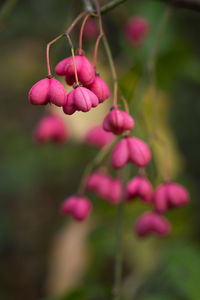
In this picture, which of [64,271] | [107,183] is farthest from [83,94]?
[64,271]

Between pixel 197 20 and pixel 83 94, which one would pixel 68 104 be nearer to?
pixel 83 94

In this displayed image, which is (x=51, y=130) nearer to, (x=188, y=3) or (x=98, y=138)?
(x=98, y=138)

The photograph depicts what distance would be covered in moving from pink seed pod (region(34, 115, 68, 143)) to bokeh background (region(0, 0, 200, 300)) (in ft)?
0.70

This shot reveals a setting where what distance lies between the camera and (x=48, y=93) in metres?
0.92

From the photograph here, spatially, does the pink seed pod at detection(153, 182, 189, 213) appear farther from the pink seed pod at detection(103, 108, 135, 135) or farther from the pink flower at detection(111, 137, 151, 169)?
the pink seed pod at detection(103, 108, 135, 135)

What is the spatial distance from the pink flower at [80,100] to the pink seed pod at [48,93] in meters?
0.02

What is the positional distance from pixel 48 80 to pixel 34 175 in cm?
242

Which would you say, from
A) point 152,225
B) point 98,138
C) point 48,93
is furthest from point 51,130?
point 48,93

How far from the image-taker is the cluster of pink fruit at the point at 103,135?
93cm

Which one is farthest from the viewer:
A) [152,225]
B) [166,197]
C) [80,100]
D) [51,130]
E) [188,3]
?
[51,130]

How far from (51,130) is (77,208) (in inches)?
16.5

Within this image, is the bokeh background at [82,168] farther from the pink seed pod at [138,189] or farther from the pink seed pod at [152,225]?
the pink seed pod at [138,189]

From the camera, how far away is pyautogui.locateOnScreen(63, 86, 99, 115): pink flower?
91 cm

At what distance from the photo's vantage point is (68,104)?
0.94 metres
